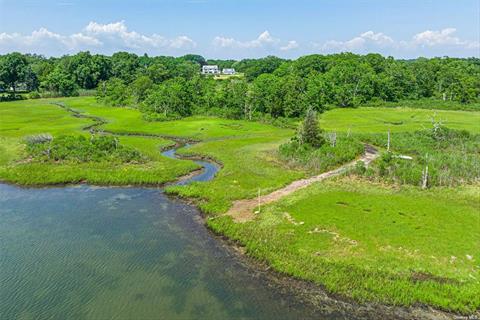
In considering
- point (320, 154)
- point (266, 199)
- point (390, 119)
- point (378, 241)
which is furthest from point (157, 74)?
point (378, 241)

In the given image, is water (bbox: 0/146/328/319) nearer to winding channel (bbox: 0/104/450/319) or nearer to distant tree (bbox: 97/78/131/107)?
winding channel (bbox: 0/104/450/319)

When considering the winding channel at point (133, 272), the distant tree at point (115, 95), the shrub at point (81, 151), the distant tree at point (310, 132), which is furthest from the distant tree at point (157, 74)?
the winding channel at point (133, 272)

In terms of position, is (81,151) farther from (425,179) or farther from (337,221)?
(425,179)

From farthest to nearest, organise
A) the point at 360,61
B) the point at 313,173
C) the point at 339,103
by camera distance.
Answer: the point at 360,61
the point at 339,103
the point at 313,173

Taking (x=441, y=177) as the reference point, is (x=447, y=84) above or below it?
above

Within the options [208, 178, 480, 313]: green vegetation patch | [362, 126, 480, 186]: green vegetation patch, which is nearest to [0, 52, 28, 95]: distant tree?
[362, 126, 480, 186]: green vegetation patch

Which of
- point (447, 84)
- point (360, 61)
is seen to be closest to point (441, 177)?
point (447, 84)

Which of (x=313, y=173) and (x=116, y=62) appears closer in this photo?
(x=313, y=173)

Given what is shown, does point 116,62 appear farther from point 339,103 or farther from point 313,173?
point 313,173
